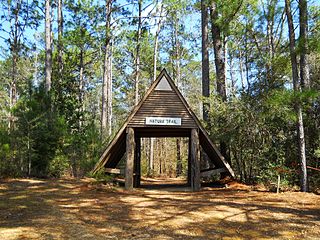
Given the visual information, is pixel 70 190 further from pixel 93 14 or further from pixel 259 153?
pixel 93 14

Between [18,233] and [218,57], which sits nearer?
[18,233]

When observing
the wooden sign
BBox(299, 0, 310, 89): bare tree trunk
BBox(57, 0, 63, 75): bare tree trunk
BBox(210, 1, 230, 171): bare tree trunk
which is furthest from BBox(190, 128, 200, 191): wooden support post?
BBox(57, 0, 63, 75): bare tree trunk

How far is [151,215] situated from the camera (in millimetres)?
6582

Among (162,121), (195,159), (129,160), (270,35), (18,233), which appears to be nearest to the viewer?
(18,233)

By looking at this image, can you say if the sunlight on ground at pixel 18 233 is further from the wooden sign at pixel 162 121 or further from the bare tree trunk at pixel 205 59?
the bare tree trunk at pixel 205 59

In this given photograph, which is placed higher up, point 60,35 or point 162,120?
point 60,35

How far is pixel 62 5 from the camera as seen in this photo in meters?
23.7

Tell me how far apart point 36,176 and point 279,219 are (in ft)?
30.7

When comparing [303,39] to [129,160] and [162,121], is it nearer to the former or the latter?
[162,121]

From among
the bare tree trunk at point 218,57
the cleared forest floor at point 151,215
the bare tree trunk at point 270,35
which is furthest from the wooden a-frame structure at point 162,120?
the bare tree trunk at point 270,35

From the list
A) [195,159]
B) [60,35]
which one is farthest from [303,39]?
[60,35]

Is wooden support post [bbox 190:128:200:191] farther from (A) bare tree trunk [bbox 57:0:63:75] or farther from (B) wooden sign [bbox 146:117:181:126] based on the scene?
(A) bare tree trunk [bbox 57:0:63:75]

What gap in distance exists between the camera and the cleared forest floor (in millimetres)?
5250

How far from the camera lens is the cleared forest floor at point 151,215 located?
17.2 feet
